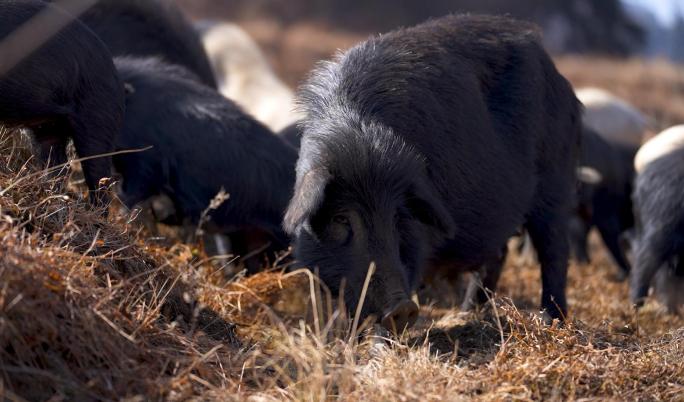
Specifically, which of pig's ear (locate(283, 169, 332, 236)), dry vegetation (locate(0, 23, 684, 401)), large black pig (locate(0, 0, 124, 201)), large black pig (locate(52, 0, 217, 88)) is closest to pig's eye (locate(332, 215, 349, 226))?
pig's ear (locate(283, 169, 332, 236))

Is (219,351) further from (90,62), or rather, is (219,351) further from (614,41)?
(614,41)

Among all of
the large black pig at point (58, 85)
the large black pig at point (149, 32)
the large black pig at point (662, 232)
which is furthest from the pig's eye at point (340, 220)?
the large black pig at point (149, 32)

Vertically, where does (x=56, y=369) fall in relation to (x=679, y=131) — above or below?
above

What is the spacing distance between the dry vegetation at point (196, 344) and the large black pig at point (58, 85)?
21 centimetres

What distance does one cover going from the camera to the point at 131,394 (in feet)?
11.1

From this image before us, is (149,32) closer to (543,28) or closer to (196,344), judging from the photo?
(196,344)

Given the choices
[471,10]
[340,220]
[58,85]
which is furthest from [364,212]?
[471,10]

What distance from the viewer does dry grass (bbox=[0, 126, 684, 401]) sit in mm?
3383

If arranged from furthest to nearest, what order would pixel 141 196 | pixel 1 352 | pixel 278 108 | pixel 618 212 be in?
pixel 618 212, pixel 278 108, pixel 141 196, pixel 1 352

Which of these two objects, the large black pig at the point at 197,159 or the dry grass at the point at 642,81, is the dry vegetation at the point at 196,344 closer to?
the large black pig at the point at 197,159

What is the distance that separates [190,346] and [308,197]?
797mm

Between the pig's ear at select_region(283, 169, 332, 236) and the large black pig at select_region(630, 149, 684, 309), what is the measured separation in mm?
3120

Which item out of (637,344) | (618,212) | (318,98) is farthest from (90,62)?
(618,212)

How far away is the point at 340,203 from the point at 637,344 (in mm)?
1446
